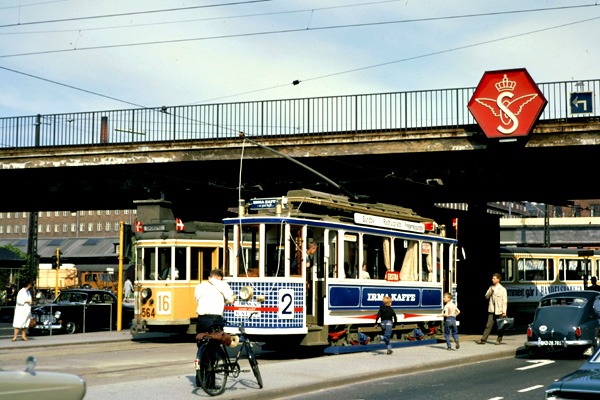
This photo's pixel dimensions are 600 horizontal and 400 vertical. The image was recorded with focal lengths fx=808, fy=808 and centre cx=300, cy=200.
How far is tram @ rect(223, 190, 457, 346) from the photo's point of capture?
16422mm

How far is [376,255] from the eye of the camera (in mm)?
18938

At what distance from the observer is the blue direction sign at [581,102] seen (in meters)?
21.9

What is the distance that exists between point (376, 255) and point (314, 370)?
201 inches

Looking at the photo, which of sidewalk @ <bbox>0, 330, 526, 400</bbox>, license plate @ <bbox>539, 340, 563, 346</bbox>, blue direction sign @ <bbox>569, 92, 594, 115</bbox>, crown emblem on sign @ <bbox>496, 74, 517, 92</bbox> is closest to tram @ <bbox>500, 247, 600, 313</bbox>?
sidewalk @ <bbox>0, 330, 526, 400</bbox>

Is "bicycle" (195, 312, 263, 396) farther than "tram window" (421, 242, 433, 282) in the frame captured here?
No

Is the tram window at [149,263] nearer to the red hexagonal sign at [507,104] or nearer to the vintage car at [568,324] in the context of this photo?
the red hexagonal sign at [507,104]

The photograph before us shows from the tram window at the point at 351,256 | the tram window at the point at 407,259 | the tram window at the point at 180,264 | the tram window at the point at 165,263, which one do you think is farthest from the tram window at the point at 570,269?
the tram window at the point at 351,256

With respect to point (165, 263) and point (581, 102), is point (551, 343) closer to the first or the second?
point (581, 102)

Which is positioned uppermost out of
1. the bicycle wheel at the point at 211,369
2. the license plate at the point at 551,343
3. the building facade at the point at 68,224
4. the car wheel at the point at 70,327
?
the building facade at the point at 68,224

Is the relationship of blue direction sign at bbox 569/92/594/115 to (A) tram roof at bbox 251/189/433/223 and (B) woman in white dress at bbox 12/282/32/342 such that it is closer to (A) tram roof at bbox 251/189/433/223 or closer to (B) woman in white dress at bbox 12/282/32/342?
(A) tram roof at bbox 251/189/433/223

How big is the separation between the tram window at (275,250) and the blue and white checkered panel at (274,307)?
0.99 feet

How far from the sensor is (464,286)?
3092 cm

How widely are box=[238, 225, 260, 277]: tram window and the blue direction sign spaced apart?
1037cm

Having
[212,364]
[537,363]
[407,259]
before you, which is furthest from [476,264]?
[212,364]
